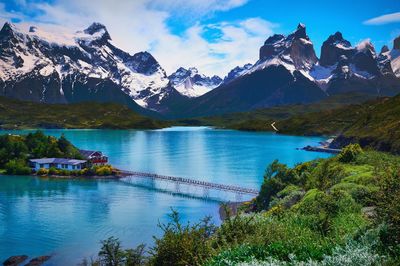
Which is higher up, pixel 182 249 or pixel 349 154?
pixel 349 154

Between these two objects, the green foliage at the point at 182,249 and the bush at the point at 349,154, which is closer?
the green foliage at the point at 182,249

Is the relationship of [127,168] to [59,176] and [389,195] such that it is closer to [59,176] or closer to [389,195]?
[59,176]

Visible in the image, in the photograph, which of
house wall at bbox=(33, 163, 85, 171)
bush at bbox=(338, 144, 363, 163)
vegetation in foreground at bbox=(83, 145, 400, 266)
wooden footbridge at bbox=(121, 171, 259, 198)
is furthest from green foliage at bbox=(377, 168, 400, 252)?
house wall at bbox=(33, 163, 85, 171)

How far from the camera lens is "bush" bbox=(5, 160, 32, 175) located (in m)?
121

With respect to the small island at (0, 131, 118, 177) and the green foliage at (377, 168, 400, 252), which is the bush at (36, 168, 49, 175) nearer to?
the small island at (0, 131, 118, 177)

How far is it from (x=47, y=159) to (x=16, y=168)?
10.5m

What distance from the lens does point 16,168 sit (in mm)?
121250

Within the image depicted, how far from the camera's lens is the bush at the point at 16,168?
121125mm

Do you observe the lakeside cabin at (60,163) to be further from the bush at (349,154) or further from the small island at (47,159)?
the bush at (349,154)

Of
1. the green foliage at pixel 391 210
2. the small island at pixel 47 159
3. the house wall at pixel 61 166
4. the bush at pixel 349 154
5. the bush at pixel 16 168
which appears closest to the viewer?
the green foliage at pixel 391 210

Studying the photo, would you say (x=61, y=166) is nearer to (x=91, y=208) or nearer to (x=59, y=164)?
(x=59, y=164)

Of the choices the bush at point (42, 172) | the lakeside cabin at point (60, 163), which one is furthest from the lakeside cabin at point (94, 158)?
the bush at point (42, 172)

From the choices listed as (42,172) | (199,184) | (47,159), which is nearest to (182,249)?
(199,184)

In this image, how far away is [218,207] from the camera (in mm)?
85938
